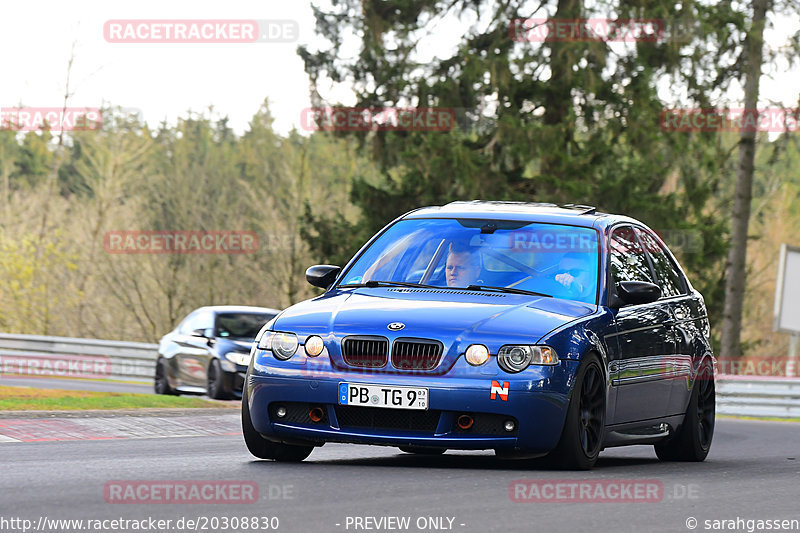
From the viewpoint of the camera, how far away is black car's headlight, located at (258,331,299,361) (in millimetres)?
8477

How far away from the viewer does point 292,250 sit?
48.0m

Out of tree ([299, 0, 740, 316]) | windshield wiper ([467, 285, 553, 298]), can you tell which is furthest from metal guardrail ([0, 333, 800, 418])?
windshield wiper ([467, 285, 553, 298])

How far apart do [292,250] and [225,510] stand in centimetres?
4172

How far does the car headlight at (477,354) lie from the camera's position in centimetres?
815

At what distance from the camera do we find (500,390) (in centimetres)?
816

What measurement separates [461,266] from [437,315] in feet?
3.89

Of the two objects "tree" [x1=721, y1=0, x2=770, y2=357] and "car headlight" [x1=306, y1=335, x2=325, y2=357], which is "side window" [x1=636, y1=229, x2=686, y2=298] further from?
"tree" [x1=721, y1=0, x2=770, y2=357]

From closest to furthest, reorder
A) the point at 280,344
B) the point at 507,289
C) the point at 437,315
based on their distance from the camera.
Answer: the point at 437,315
the point at 280,344
the point at 507,289

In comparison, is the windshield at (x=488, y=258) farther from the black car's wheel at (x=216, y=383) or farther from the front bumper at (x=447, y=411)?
the black car's wheel at (x=216, y=383)

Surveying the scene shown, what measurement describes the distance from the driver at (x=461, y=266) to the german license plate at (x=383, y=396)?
1.35 m

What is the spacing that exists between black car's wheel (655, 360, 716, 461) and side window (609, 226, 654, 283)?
1116 millimetres

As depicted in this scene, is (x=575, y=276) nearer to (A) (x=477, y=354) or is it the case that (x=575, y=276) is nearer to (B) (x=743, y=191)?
(A) (x=477, y=354)

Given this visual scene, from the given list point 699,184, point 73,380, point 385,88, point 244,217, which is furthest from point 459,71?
point 244,217

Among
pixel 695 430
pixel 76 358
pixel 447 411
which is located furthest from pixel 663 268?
pixel 76 358
